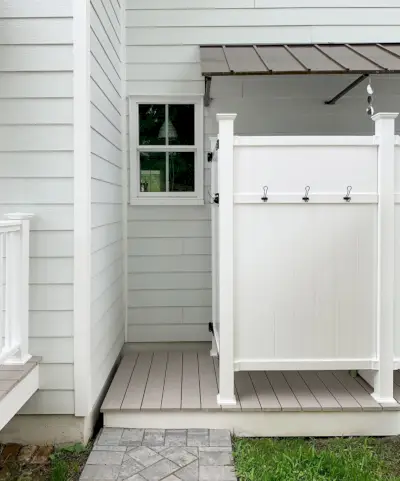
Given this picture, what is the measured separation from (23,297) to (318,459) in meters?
2.01

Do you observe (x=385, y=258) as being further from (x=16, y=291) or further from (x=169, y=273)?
(x=16, y=291)

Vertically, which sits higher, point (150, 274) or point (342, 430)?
point (150, 274)

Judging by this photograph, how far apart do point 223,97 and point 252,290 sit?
7.14ft

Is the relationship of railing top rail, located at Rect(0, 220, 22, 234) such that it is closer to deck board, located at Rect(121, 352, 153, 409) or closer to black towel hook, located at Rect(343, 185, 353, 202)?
deck board, located at Rect(121, 352, 153, 409)

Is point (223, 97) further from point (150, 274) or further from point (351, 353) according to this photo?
point (351, 353)

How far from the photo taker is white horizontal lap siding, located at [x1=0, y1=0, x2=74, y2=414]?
306 cm

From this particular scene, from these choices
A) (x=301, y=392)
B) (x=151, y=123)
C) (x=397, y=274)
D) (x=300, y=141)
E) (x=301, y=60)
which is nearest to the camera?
(x=300, y=141)

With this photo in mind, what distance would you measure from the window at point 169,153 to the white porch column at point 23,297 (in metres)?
1.82

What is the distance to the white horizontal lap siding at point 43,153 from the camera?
306 cm

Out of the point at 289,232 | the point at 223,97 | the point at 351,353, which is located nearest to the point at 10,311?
the point at 289,232

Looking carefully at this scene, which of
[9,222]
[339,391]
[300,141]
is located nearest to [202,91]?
[300,141]

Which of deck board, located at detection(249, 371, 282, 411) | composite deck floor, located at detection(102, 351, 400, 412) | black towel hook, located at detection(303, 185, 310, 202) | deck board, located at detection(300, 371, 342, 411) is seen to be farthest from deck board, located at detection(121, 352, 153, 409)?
black towel hook, located at detection(303, 185, 310, 202)

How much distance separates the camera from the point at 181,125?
478 cm

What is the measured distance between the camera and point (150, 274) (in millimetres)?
4738
